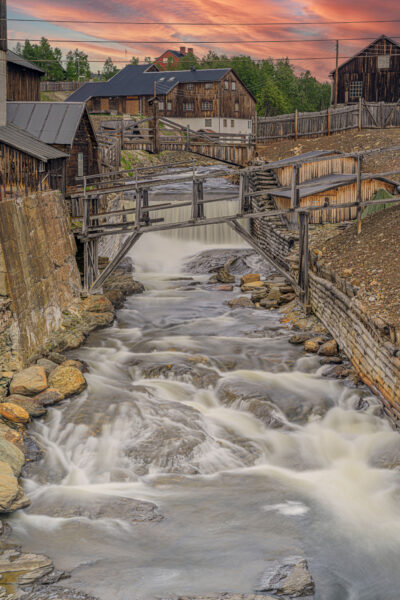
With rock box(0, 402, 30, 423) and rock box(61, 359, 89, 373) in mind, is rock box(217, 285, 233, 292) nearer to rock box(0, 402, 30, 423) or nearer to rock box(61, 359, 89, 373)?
rock box(61, 359, 89, 373)

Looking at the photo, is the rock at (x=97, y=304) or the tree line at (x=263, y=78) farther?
the tree line at (x=263, y=78)

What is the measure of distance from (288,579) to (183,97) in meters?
65.1

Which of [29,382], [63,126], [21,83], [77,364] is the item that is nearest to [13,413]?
[29,382]

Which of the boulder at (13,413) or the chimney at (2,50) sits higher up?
the chimney at (2,50)

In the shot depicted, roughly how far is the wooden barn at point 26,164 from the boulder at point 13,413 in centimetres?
612

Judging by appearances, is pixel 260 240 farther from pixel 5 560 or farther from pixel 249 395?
pixel 5 560

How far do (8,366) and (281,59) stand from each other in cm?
9858

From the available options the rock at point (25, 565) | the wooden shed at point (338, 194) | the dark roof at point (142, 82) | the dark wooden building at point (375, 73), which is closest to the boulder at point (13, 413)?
the rock at point (25, 565)

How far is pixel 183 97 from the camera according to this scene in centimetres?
6981

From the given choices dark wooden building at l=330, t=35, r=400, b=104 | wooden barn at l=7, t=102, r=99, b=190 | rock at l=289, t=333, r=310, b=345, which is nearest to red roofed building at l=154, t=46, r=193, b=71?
dark wooden building at l=330, t=35, r=400, b=104

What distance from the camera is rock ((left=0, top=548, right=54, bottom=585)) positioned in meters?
10.1

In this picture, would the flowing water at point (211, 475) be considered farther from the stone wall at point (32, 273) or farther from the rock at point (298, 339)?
the stone wall at point (32, 273)

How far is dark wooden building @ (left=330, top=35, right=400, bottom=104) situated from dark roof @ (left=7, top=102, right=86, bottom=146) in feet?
117

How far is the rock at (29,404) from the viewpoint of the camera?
15.4m
